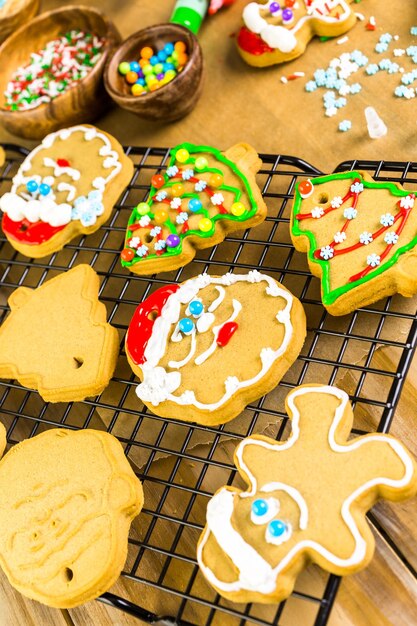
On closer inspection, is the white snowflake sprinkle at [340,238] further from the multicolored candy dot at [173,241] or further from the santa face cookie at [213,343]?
the multicolored candy dot at [173,241]

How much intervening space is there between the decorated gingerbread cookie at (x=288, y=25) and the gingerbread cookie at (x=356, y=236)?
0.40 meters

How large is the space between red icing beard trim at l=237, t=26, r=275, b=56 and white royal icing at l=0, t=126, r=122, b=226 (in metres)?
0.35

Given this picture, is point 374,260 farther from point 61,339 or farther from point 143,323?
point 61,339

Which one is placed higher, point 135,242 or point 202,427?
point 135,242

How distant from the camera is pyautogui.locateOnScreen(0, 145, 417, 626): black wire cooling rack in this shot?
1.00 metres

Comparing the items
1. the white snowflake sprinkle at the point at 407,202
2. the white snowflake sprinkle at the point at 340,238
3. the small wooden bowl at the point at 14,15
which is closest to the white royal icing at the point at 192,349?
the white snowflake sprinkle at the point at 340,238

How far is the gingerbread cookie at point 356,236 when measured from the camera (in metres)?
1.04

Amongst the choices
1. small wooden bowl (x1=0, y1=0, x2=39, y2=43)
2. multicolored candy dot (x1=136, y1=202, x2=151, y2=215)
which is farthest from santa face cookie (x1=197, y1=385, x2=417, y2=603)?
small wooden bowl (x1=0, y1=0, x2=39, y2=43)

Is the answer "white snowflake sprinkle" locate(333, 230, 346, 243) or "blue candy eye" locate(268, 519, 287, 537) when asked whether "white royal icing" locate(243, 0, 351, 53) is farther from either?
"blue candy eye" locate(268, 519, 287, 537)

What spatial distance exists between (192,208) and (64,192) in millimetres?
287

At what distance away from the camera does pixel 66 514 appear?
1044mm

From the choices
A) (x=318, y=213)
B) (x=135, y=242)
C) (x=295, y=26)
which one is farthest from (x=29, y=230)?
(x=295, y=26)

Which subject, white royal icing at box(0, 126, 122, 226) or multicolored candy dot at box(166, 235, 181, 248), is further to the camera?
white royal icing at box(0, 126, 122, 226)

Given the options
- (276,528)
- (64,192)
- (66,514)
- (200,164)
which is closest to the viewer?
(276,528)
